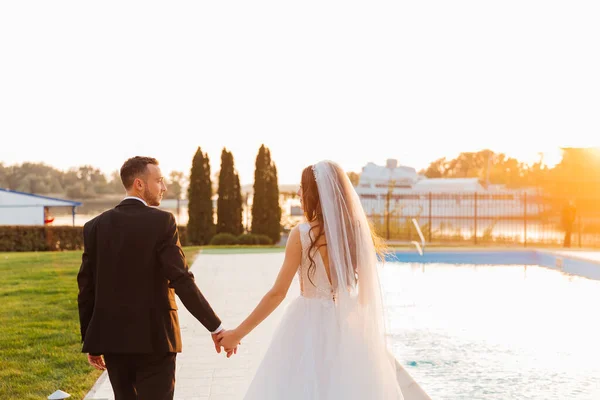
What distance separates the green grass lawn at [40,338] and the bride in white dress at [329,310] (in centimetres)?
235

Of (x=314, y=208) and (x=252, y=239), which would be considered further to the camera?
(x=252, y=239)

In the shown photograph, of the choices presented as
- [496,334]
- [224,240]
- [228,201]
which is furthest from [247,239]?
[496,334]

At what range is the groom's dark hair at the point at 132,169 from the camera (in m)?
3.09

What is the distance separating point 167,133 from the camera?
1811 centimetres

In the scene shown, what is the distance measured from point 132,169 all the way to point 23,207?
31.0 m

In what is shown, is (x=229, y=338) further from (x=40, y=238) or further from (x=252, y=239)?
(x=40, y=238)

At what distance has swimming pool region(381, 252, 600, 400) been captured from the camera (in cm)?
541

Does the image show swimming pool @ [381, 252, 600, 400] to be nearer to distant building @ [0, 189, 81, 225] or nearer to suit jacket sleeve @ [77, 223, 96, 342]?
suit jacket sleeve @ [77, 223, 96, 342]

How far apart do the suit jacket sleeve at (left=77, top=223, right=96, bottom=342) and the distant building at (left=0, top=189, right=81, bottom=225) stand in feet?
96.7

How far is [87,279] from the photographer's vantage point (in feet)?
10.1

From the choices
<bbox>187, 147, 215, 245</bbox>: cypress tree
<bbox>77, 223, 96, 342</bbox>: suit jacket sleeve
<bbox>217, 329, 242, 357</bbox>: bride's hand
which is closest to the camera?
<bbox>77, 223, 96, 342</bbox>: suit jacket sleeve

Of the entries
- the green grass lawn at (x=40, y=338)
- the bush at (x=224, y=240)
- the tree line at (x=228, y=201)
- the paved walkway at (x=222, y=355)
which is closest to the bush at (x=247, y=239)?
the bush at (x=224, y=240)

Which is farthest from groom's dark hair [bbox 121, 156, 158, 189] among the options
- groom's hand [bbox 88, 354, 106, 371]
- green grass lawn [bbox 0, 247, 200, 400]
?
green grass lawn [bbox 0, 247, 200, 400]

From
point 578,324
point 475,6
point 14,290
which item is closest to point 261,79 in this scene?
point 475,6
